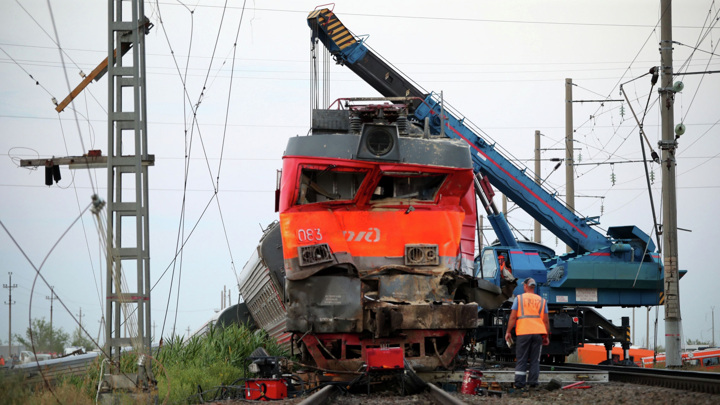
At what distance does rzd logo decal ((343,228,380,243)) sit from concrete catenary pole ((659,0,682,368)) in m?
10.7

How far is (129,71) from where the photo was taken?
10602 mm

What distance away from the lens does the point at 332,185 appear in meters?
11.8

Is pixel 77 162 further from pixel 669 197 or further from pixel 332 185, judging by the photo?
pixel 669 197

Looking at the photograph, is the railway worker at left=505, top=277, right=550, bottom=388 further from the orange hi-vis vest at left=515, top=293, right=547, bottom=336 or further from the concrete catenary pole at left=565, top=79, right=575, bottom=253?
the concrete catenary pole at left=565, top=79, right=575, bottom=253

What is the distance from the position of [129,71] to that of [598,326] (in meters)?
12.3

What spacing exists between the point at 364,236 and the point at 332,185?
0.90 meters

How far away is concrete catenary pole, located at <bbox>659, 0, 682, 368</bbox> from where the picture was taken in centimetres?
1931

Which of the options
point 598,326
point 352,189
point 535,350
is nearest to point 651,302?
point 598,326

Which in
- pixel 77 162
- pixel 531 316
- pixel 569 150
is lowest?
pixel 531 316

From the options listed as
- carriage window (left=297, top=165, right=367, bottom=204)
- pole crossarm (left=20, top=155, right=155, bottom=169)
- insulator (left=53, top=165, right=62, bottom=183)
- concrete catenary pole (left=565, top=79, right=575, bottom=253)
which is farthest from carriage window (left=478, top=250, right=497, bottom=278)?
concrete catenary pole (left=565, top=79, right=575, bottom=253)

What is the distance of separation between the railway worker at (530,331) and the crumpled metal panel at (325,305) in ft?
7.43

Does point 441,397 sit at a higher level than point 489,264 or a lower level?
lower

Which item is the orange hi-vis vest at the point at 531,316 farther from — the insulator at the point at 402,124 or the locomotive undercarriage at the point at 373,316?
the insulator at the point at 402,124

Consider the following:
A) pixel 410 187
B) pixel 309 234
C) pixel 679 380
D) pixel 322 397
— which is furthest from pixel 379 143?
pixel 679 380
